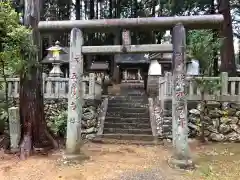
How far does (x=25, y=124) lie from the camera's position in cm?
788

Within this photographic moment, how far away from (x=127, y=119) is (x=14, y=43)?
498cm

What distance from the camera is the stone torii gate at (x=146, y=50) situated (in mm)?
6707

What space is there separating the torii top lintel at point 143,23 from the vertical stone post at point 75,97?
26 centimetres

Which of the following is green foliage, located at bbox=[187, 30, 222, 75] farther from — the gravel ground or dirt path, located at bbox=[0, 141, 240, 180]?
the gravel ground

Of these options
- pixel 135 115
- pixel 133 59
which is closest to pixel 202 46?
pixel 135 115

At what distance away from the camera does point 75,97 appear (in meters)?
7.16

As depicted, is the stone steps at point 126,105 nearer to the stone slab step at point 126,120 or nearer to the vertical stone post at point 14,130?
the stone slab step at point 126,120

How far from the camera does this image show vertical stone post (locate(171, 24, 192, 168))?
667cm

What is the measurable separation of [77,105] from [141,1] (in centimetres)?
2027

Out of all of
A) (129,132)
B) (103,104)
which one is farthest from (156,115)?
(103,104)

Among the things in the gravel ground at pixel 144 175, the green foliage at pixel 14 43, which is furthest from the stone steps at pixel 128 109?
the gravel ground at pixel 144 175

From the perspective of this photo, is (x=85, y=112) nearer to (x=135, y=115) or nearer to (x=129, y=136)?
(x=135, y=115)

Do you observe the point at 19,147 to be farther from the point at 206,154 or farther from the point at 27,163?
the point at 206,154

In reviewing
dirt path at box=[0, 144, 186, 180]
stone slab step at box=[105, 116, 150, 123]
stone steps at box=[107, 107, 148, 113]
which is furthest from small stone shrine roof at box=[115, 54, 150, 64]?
dirt path at box=[0, 144, 186, 180]
